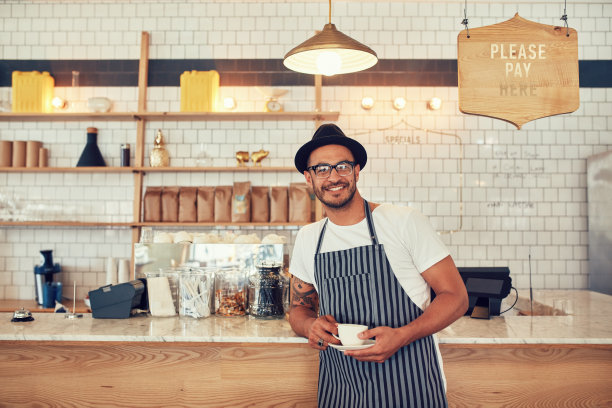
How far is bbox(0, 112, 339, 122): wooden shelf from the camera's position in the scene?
169 inches

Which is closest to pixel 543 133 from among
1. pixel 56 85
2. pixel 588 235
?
pixel 588 235

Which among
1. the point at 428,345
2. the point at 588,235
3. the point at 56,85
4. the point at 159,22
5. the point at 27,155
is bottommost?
the point at 428,345

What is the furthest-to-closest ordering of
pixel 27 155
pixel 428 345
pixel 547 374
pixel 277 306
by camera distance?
pixel 27 155 → pixel 277 306 → pixel 547 374 → pixel 428 345

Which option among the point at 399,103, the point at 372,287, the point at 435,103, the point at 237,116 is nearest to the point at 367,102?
the point at 399,103

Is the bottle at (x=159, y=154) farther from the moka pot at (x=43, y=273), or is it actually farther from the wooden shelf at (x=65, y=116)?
the moka pot at (x=43, y=273)

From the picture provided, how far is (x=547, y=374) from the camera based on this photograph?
2.18 m

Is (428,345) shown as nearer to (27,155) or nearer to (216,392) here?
(216,392)

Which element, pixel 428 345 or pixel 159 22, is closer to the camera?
pixel 428 345

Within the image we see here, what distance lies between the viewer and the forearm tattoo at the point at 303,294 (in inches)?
81.2

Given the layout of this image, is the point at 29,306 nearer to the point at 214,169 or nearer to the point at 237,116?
the point at 214,169

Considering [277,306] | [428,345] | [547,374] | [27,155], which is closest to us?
[428,345]

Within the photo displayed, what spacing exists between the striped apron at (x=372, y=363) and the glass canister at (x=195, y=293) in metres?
0.84

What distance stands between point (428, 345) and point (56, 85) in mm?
4355

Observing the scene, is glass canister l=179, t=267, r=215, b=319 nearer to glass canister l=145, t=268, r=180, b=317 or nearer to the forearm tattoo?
glass canister l=145, t=268, r=180, b=317
